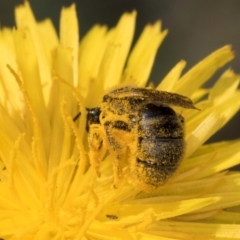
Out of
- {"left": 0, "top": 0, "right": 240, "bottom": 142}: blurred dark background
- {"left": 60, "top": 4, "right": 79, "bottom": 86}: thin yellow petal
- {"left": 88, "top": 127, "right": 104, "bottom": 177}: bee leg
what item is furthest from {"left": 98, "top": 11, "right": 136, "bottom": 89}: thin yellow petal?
{"left": 0, "top": 0, "right": 240, "bottom": 142}: blurred dark background

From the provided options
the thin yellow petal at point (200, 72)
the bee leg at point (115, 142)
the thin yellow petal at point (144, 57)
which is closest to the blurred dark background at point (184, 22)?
the thin yellow petal at point (144, 57)

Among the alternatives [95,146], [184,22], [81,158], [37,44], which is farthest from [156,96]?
[184,22]

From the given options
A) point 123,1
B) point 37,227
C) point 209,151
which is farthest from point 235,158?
point 123,1

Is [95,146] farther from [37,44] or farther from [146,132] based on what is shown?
[37,44]

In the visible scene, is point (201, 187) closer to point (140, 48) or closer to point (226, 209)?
point (226, 209)

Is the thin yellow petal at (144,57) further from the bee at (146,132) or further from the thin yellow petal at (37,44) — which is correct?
the bee at (146,132)

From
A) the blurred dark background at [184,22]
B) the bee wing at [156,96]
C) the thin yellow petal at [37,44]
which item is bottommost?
the bee wing at [156,96]
